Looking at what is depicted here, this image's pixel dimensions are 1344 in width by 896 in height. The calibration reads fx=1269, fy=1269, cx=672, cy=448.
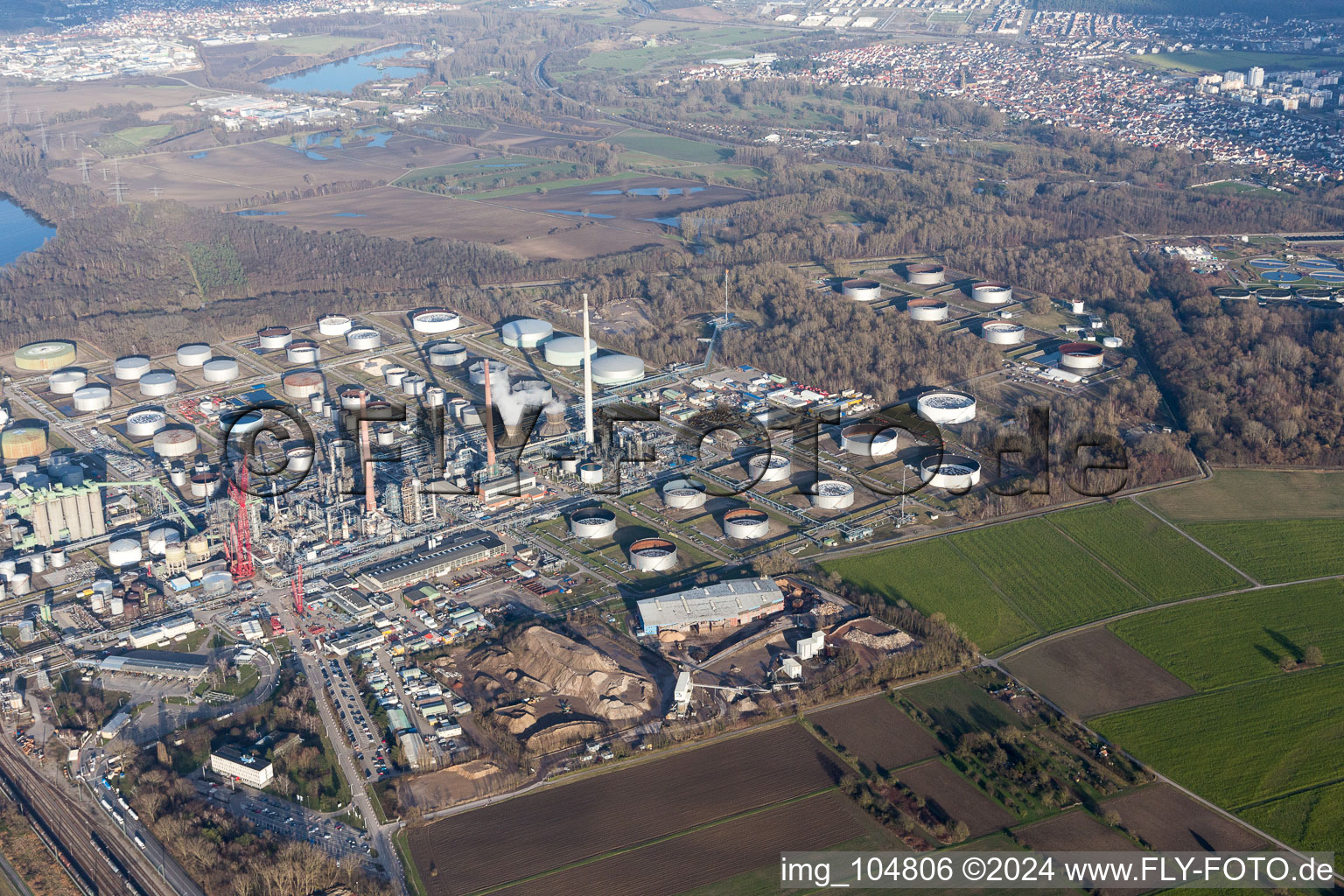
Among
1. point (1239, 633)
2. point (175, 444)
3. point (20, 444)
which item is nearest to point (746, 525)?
point (1239, 633)

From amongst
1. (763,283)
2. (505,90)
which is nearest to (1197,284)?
(763,283)

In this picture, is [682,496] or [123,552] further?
[682,496]

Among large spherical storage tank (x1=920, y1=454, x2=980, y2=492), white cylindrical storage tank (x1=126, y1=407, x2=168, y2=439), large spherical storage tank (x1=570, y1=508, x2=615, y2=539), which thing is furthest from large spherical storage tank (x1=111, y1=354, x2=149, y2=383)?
large spherical storage tank (x1=920, y1=454, x2=980, y2=492)

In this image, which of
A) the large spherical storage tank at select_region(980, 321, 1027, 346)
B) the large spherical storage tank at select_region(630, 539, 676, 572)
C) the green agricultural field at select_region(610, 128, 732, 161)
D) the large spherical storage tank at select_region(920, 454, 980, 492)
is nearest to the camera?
the large spherical storage tank at select_region(630, 539, 676, 572)

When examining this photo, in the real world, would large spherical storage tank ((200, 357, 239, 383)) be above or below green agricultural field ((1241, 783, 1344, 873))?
above

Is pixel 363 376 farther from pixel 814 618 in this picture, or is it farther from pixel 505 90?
pixel 505 90

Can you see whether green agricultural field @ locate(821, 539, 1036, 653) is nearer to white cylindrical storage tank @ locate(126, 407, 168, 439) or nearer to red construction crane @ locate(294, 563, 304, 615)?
red construction crane @ locate(294, 563, 304, 615)

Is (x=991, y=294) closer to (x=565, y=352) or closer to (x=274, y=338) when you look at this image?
(x=565, y=352)
